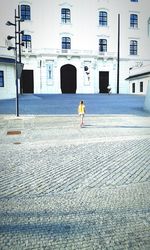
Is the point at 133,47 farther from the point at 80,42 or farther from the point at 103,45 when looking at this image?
the point at 80,42

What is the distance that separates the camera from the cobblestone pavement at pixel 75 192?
154 inches

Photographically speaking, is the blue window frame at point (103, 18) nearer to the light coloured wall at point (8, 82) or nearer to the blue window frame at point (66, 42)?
the blue window frame at point (66, 42)

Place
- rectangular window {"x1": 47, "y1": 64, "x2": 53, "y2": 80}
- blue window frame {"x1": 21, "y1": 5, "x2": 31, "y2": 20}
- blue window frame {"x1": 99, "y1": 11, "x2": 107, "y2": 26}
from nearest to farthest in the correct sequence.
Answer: rectangular window {"x1": 47, "y1": 64, "x2": 53, "y2": 80} < blue window frame {"x1": 21, "y1": 5, "x2": 31, "y2": 20} < blue window frame {"x1": 99, "y1": 11, "x2": 107, "y2": 26}

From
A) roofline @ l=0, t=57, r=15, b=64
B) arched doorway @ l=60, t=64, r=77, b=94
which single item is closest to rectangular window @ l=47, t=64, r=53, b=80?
arched doorway @ l=60, t=64, r=77, b=94

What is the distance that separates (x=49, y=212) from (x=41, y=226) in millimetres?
477

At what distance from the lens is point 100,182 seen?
6105 millimetres

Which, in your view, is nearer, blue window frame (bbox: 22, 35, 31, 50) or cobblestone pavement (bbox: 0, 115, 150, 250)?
cobblestone pavement (bbox: 0, 115, 150, 250)

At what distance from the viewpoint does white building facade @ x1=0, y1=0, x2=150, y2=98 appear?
45.5 meters

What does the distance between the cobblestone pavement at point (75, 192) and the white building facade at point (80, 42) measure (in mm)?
35313

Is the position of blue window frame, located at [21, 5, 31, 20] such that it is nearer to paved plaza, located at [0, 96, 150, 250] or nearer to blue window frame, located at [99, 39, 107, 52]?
blue window frame, located at [99, 39, 107, 52]

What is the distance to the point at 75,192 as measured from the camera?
18.2 feet

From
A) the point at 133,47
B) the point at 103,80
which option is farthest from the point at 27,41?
the point at 133,47

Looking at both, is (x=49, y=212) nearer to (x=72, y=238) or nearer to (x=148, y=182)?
(x=72, y=238)

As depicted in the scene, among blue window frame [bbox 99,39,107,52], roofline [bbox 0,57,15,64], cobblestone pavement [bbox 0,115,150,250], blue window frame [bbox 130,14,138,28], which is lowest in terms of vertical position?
cobblestone pavement [bbox 0,115,150,250]
